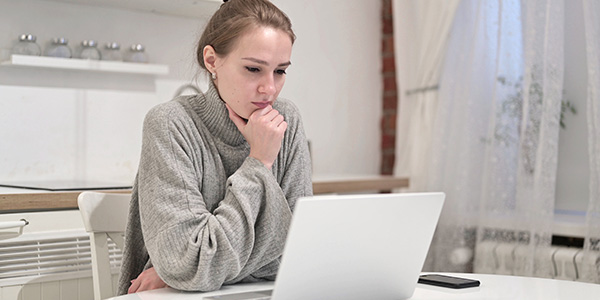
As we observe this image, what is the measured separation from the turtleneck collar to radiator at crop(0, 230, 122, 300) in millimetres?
872

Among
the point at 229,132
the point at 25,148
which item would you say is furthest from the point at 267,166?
the point at 25,148

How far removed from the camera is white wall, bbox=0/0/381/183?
2414mm

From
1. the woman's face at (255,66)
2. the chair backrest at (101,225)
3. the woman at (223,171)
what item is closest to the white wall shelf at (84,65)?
the chair backrest at (101,225)

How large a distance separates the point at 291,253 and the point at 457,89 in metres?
2.20

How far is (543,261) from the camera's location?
2521mm

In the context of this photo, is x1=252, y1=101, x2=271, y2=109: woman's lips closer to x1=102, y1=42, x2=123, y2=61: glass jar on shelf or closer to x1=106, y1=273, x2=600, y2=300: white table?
x1=106, y1=273, x2=600, y2=300: white table

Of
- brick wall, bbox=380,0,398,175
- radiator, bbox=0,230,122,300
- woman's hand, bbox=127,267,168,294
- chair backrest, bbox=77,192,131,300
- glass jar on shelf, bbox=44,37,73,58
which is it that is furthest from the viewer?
brick wall, bbox=380,0,398,175

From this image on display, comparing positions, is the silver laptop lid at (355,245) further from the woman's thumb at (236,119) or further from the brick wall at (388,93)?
the brick wall at (388,93)

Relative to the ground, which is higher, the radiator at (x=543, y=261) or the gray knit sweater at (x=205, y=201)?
the gray knit sweater at (x=205, y=201)

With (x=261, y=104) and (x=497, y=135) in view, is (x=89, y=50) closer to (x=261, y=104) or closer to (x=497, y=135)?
(x=261, y=104)

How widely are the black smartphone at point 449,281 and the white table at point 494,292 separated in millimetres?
12

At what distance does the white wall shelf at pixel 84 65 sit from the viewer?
2.30m

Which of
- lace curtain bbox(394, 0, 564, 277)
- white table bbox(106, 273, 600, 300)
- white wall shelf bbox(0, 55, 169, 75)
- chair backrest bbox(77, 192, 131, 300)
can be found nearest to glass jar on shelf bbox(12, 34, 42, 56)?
white wall shelf bbox(0, 55, 169, 75)

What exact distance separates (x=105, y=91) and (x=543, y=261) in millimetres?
1820
